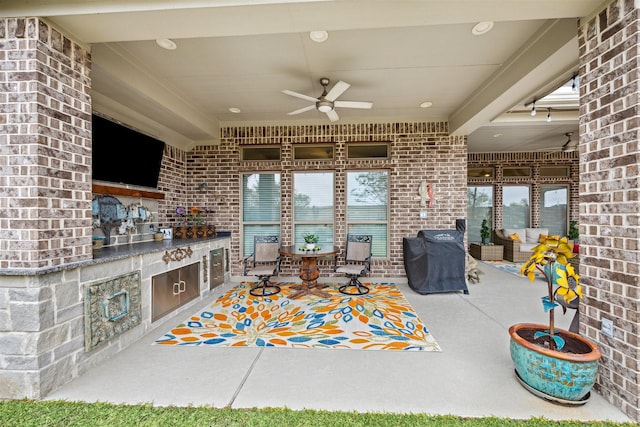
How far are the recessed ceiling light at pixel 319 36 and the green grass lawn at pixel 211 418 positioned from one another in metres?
3.18

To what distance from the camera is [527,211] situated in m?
8.18

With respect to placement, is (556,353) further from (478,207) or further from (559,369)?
(478,207)

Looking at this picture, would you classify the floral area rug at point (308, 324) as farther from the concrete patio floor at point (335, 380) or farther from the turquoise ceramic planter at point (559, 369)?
the turquoise ceramic planter at point (559, 369)

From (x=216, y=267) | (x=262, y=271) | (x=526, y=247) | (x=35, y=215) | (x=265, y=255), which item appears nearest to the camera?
(x=35, y=215)

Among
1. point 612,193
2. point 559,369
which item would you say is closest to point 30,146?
point 559,369

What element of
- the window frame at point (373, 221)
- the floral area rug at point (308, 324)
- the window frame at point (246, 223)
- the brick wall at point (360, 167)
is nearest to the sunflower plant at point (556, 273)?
the floral area rug at point (308, 324)

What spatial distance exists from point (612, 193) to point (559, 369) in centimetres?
124

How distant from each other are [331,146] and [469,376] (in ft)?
13.7

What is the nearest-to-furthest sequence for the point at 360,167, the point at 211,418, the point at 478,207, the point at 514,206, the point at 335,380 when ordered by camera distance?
the point at 211,418 → the point at 335,380 → the point at 360,167 → the point at 514,206 → the point at 478,207

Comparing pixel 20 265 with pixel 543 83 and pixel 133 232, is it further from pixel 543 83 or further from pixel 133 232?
pixel 543 83

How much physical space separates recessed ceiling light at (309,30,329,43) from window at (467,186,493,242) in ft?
24.3

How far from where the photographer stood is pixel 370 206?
5258 millimetres

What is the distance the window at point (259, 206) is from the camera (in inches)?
211

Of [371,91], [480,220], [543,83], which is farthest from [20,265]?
[480,220]
